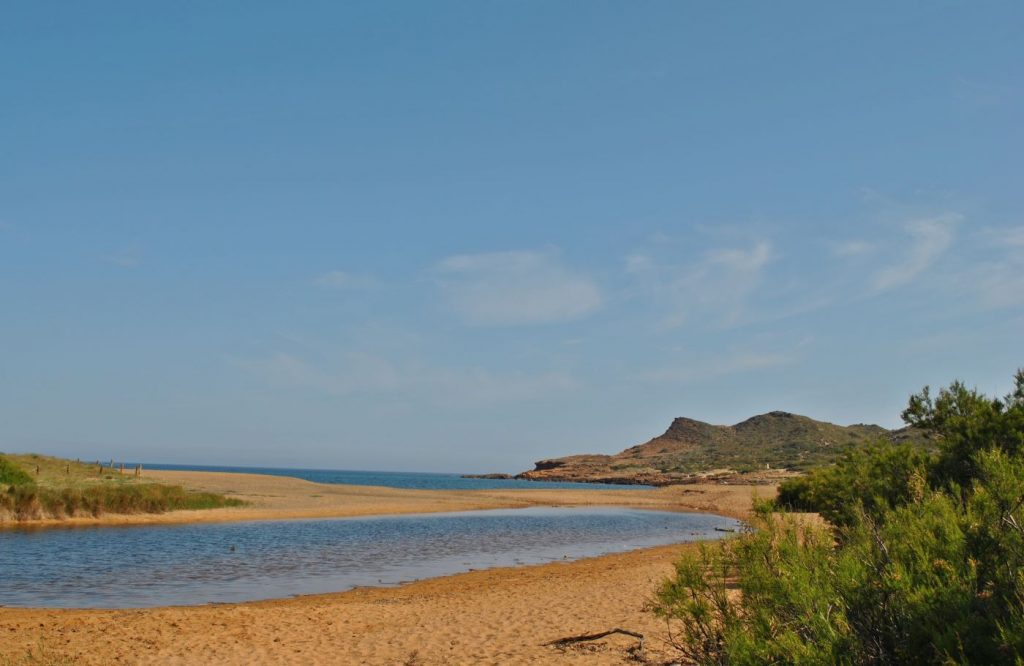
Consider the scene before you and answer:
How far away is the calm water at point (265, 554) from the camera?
18781 mm

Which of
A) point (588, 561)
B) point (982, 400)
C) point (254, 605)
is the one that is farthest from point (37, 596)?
point (982, 400)

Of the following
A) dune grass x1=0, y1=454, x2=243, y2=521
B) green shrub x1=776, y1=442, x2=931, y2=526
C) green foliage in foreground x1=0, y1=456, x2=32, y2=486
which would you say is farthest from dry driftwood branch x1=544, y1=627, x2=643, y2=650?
green foliage in foreground x1=0, y1=456, x2=32, y2=486

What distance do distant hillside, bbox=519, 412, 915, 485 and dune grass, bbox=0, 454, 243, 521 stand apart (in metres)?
85.2

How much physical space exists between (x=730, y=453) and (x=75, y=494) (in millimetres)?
132659

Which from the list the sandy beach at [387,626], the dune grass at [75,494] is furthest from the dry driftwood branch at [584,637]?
the dune grass at [75,494]

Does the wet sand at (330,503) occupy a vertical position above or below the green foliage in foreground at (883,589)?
below

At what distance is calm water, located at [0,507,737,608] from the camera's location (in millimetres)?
18781

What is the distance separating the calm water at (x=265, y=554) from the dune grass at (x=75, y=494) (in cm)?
398

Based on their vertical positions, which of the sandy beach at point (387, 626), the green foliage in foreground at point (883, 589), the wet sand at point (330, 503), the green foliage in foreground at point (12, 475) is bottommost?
the wet sand at point (330, 503)

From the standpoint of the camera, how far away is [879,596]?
5484 millimetres

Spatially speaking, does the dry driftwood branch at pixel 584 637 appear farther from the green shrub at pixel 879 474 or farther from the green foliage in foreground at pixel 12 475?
the green foliage in foreground at pixel 12 475

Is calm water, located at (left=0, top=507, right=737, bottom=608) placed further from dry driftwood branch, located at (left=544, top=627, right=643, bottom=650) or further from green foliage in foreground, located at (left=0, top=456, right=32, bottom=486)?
dry driftwood branch, located at (left=544, top=627, right=643, bottom=650)

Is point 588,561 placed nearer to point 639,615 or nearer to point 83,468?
point 639,615

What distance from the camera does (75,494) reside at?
3472 cm
